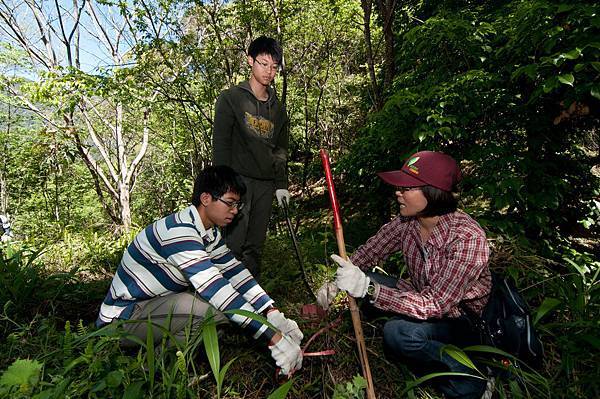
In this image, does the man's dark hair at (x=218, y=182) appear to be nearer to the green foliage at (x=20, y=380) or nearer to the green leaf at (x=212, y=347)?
the green leaf at (x=212, y=347)

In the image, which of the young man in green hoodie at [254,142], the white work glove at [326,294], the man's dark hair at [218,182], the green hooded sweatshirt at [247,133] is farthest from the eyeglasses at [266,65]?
the white work glove at [326,294]

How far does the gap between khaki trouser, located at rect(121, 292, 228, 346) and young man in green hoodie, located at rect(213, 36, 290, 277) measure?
0.92 metres

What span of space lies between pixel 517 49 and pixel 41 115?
33.7ft

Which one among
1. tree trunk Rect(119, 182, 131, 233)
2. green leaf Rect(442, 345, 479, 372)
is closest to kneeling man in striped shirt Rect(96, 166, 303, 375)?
green leaf Rect(442, 345, 479, 372)

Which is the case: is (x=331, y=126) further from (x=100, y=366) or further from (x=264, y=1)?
(x=100, y=366)

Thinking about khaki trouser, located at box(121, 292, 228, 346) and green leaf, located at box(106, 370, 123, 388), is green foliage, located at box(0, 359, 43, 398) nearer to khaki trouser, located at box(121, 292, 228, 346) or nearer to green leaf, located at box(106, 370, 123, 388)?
green leaf, located at box(106, 370, 123, 388)

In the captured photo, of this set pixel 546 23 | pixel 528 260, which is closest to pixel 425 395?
pixel 528 260

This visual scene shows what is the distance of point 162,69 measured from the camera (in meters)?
6.95

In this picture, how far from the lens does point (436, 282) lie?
1.68 m

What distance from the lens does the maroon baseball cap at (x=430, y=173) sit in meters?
1.69

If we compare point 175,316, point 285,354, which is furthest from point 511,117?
point 175,316

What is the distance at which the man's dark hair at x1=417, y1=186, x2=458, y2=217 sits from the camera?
1.72 m

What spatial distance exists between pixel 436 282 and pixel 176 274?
141 centimetres

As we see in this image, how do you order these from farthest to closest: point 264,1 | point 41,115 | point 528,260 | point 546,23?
1. point 41,115
2. point 264,1
3. point 528,260
4. point 546,23
